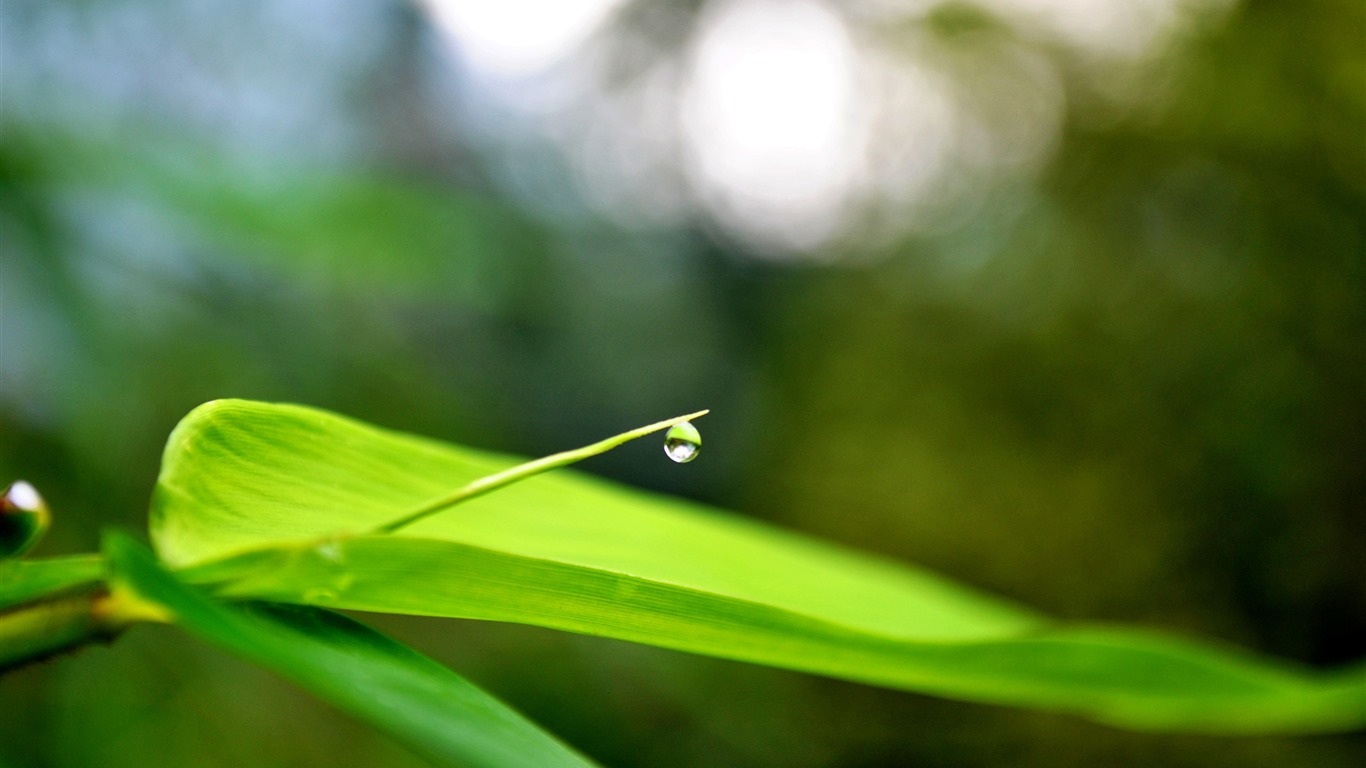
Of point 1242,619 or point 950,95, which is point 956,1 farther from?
point 1242,619

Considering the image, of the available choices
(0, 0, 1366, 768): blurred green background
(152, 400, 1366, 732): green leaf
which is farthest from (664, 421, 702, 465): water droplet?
(0, 0, 1366, 768): blurred green background

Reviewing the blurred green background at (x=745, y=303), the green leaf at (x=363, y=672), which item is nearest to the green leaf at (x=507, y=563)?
the green leaf at (x=363, y=672)

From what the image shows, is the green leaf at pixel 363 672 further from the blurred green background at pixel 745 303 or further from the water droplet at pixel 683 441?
the blurred green background at pixel 745 303

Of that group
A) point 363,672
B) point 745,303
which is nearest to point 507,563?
point 363,672

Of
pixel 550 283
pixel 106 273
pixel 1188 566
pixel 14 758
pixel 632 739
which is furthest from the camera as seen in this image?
pixel 550 283

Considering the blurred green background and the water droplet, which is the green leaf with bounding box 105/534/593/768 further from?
the blurred green background

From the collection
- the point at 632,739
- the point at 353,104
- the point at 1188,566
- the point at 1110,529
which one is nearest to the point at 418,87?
the point at 353,104

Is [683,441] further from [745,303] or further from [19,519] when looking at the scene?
[745,303]
